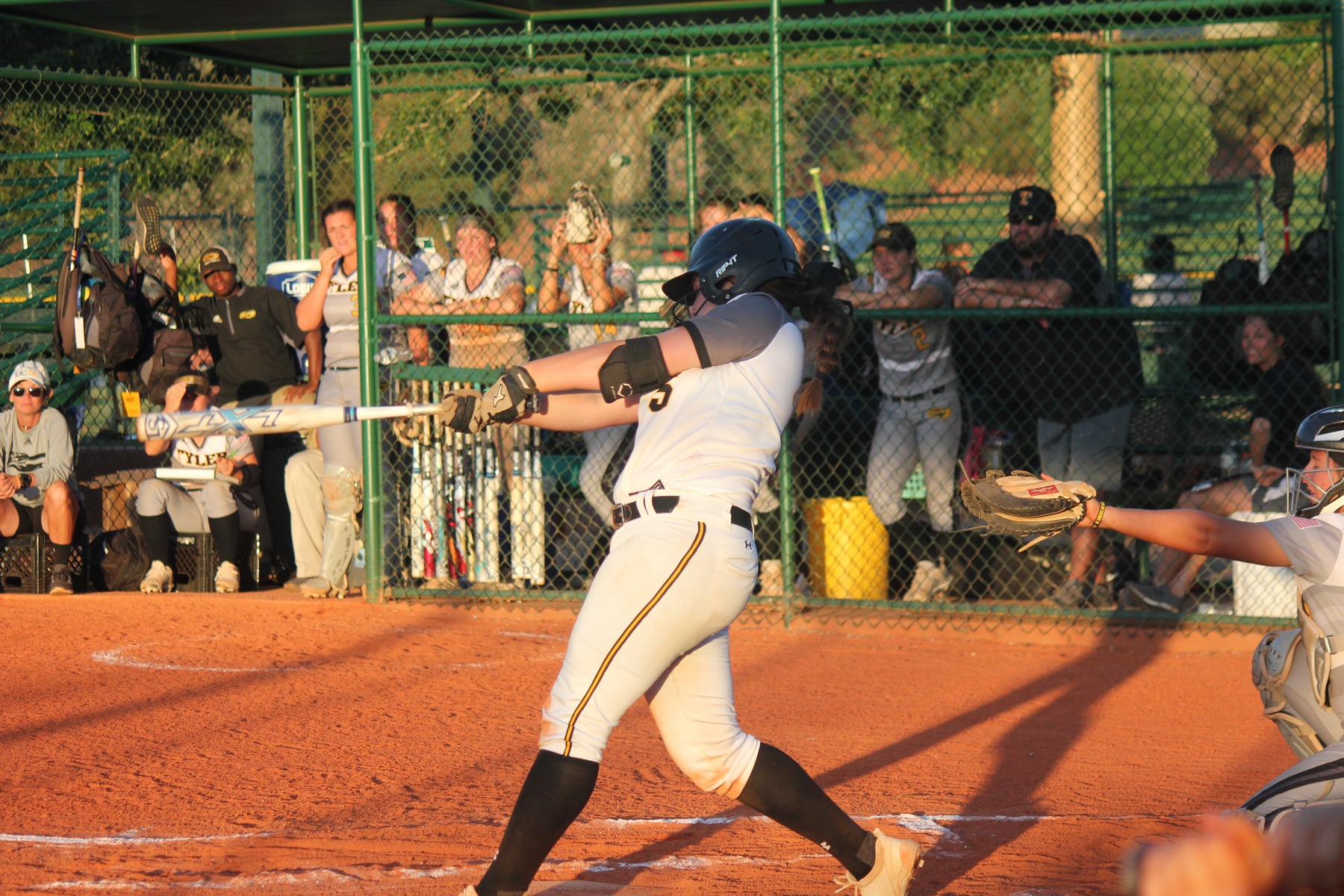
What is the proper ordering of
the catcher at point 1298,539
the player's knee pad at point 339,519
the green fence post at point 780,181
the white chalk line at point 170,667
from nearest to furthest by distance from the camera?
the catcher at point 1298,539 < the white chalk line at point 170,667 < the green fence post at point 780,181 < the player's knee pad at point 339,519

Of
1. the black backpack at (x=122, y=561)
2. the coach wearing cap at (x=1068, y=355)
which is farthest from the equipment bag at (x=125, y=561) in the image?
the coach wearing cap at (x=1068, y=355)

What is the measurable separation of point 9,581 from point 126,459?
7.60 ft

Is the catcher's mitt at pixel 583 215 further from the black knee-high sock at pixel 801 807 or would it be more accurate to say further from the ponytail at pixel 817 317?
the black knee-high sock at pixel 801 807

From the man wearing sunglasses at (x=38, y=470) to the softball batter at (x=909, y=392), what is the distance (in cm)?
471

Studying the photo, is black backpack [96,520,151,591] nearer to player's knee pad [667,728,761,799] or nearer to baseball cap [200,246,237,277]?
baseball cap [200,246,237,277]

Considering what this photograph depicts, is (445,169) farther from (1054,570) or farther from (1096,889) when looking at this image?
(1096,889)

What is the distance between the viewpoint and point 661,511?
321cm

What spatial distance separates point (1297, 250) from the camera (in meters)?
7.52

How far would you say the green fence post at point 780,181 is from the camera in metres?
7.28

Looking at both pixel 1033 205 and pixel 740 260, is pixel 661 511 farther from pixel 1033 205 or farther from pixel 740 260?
pixel 1033 205

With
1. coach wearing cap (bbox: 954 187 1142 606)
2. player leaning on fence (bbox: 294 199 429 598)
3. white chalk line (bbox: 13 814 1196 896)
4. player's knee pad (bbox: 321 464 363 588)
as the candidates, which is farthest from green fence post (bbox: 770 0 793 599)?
white chalk line (bbox: 13 814 1196 896)

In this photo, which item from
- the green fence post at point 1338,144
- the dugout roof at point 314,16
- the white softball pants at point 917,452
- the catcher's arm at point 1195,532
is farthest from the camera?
the dugout roof at point 314,16

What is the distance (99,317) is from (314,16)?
2707 mm

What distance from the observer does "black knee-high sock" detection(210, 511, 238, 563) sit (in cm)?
839
